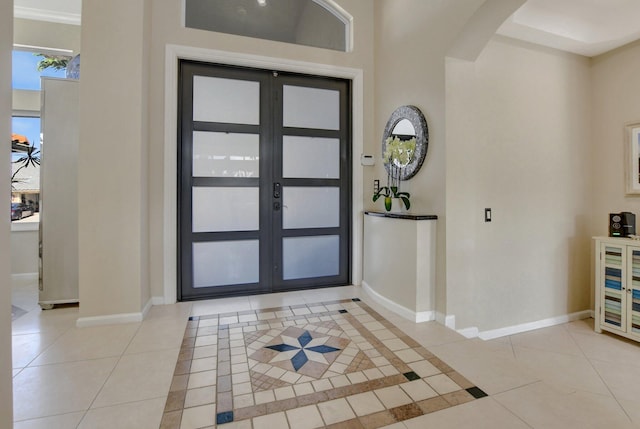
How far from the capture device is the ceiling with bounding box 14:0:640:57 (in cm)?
266

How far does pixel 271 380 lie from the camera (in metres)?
1.73

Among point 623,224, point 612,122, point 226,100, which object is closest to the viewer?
point 623,224

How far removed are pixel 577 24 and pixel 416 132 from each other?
204cm

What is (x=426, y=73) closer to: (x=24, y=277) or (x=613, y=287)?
(x=613, y=287)

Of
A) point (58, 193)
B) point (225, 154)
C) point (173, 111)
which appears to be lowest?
point (58, 193)

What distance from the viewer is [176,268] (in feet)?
10.1

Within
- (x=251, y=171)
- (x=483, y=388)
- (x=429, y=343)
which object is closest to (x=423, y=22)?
(x=251, y=171)

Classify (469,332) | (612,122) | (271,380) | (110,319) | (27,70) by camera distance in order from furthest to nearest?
1. (27,70)
2. (612,122)
3. (469,332)
4. (110,319)
5. (271,380)

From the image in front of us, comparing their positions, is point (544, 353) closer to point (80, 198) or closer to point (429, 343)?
point (429, 343)

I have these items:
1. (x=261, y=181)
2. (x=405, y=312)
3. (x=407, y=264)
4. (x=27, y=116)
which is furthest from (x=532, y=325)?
(x=27, y=116)

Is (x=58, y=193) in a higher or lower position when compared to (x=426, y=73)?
lower

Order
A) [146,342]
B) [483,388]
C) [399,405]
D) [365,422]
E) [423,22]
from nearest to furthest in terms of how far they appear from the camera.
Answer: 1. [365,422]
2. [399,405]
3. [483,388]
4. [146,342]
5. [423,22]

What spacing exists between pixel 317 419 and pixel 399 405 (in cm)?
44

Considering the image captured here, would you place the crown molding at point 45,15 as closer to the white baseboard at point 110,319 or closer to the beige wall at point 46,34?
the beige wall at point 46,34
